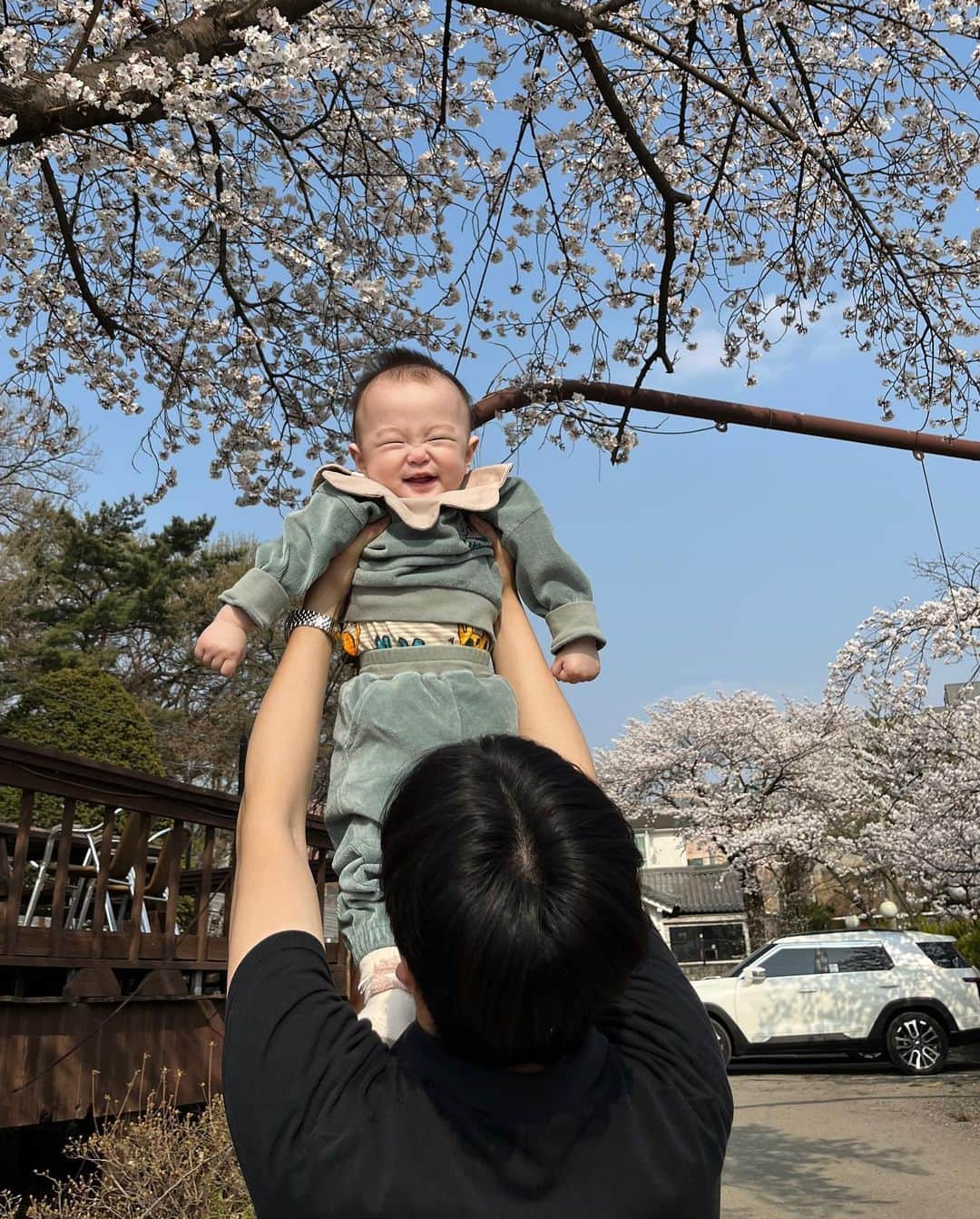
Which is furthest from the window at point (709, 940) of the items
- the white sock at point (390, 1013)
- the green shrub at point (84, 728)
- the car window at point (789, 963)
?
the white sock at point (390, 1013)

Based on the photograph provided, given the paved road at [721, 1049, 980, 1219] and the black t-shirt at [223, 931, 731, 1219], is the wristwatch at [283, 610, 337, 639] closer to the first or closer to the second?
the black t-shirt at [223, 931, 731, 1219]

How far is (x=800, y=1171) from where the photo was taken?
7.66 meters

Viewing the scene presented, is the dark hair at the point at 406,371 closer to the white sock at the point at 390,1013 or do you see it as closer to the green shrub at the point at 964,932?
the white sock at the point at 390,1013

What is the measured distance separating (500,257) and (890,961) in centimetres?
1041

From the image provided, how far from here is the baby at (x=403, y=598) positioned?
154 cm

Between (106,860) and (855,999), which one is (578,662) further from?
(855,999)

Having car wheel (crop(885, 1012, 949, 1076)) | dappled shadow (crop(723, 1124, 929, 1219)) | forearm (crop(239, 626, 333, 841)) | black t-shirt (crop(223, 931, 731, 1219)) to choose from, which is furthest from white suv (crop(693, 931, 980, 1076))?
black t-shirt (crop(223, 931, 731, 1219))

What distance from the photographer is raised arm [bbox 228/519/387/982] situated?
3.46 feet

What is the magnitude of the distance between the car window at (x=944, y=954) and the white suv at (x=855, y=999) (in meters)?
0.01

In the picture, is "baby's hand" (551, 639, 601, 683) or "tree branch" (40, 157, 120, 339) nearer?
"baby's hand" (551, 639, 601, 683)

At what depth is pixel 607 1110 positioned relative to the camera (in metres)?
0.97

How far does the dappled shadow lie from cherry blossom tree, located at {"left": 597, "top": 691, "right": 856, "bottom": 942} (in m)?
14.9

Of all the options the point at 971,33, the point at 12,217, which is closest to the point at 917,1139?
the point at 971,33

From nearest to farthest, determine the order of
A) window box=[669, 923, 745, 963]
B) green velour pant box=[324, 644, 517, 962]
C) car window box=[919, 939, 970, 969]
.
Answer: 1. green velour pant box=[324, 644, 517, 962]
2. car window box=[919, 939, 970, 969]
3. window box=[669, 923, 745, 963]
